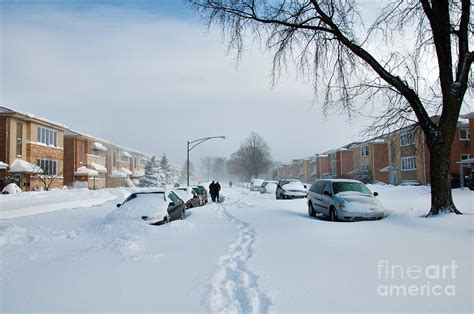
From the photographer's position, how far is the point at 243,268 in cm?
666

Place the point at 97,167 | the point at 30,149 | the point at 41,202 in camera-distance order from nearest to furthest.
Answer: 1. the point at 41,202
2. the point at 30,149
3. the point at 97,167

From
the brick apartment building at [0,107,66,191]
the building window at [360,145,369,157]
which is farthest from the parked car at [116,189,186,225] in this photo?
the building window at [360,145,369,157]

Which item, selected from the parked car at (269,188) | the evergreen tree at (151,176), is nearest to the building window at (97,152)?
the evergreen tree at (151,176)

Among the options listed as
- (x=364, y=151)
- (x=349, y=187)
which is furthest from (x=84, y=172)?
(x=364, y=151)

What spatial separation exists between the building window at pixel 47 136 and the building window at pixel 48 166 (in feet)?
5.56

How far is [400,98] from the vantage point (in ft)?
47.4

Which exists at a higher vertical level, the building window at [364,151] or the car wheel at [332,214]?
the building window at [364,151]

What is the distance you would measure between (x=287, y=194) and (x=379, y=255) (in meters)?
22.0

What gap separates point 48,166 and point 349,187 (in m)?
30.9

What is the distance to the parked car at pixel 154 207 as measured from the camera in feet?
42.5

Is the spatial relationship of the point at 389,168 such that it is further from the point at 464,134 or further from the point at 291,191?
the point at 291,191

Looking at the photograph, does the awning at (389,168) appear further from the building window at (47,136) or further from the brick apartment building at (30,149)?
the building window at (47,136)

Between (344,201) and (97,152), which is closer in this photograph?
(344,201)

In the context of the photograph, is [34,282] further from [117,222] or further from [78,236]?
[117,222]
